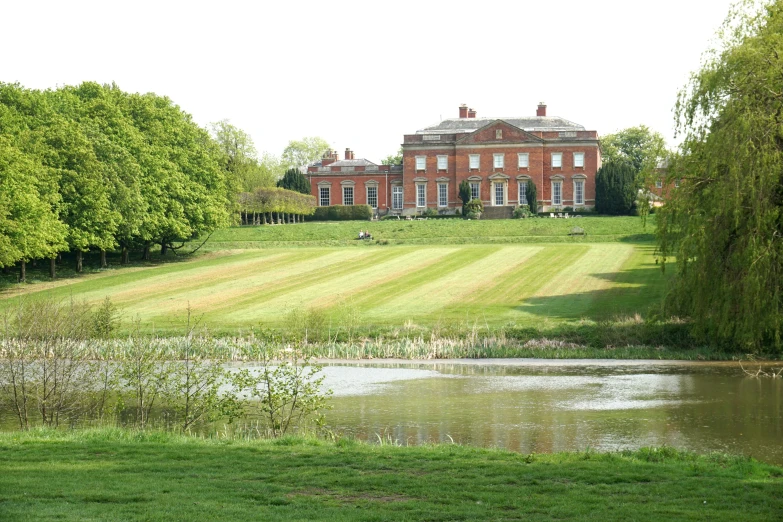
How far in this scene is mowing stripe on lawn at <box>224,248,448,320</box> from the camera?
38.5 metres

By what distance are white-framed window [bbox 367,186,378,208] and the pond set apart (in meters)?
68.8

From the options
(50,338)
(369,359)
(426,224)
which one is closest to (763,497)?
(50,338)

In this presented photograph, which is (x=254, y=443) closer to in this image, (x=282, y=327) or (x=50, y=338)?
(x=50, y=338)

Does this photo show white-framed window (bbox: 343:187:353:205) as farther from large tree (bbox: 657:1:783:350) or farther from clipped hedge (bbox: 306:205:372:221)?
large tree (bbox: 657:1:783:350)

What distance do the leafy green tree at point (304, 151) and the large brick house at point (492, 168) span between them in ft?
160

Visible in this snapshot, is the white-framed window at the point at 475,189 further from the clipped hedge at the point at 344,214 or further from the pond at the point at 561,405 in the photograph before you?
the pond at the point at 561,405

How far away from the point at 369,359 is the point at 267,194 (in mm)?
51644

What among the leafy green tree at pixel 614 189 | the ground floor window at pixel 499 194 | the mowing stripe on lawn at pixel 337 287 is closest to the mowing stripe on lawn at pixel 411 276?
the mowing stripe on lawn at pixel 337 287

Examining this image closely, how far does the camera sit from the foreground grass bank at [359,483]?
9227 millimetres

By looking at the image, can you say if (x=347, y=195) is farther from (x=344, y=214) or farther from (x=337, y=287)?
(x=337, y=287)

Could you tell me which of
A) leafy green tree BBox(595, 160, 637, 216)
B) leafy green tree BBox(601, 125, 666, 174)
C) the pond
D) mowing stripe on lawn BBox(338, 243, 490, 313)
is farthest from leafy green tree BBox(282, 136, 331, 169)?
the pond

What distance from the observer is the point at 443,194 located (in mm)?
92875

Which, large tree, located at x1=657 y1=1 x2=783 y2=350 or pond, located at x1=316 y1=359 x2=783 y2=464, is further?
large tree, located at x1=657 y1=1 x2=783 y2=350

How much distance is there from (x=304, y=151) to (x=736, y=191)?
121757 millimetres
